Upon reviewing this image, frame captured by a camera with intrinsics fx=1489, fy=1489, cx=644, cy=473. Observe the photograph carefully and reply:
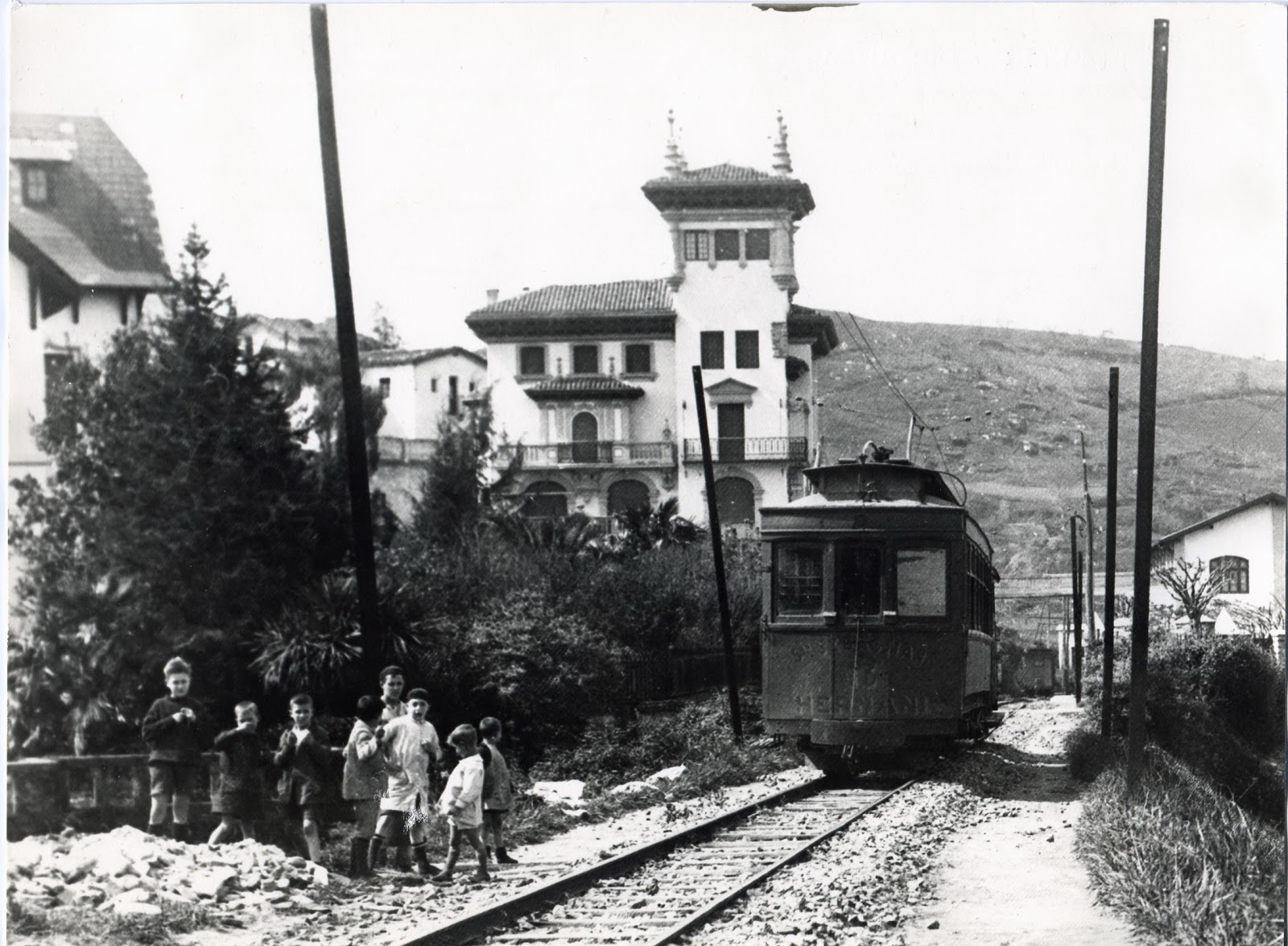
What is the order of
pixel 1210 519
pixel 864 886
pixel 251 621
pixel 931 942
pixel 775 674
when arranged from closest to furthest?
pixel 931 942, pixel 864 886, pixel 775 674, pixel 251 621, pixel 1210 519

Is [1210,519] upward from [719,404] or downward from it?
downward

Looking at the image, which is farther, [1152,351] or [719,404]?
[719,404]

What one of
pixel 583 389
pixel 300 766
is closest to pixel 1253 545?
pixel 583 389

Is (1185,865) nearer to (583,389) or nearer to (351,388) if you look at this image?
(351,388)

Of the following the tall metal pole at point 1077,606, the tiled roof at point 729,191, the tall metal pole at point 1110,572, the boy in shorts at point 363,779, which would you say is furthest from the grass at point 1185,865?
the tall metal pole at point 1077,606

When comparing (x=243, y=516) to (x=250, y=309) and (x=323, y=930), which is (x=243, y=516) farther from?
(x=323, y=930)

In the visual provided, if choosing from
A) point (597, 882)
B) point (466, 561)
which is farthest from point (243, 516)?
point (597, 882)
